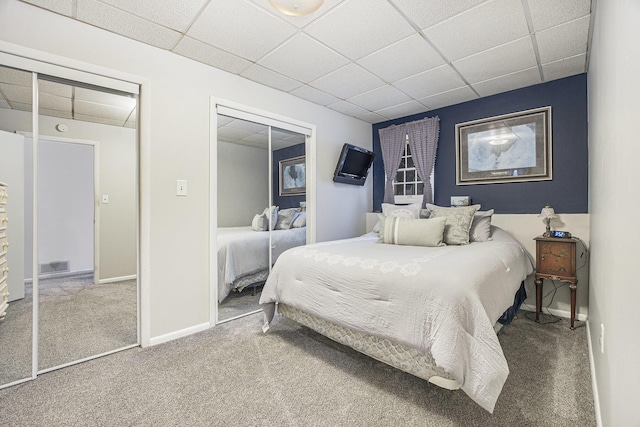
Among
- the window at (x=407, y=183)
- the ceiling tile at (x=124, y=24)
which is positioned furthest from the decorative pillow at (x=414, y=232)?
the ceiling tile at (x=124, y=24)

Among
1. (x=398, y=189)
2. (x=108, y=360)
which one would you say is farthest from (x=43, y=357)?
(x=398, y=189)

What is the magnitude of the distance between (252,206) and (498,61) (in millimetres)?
2763

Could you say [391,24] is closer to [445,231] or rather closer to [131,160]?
[445,231]

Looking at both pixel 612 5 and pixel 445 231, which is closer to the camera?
pixel 612 5

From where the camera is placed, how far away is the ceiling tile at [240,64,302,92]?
2.81 metres

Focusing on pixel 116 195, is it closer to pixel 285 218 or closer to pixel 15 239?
pixel 15 239

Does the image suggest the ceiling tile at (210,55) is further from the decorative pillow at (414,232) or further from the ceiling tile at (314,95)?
the decorative pillow at (414,232)

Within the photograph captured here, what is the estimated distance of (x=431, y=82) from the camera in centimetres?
308

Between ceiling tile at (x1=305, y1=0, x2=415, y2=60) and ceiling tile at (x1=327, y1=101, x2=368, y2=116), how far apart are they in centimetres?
122

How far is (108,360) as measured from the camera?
6.96ft

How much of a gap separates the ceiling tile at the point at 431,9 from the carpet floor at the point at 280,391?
248cm

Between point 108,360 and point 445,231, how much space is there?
3040 mm

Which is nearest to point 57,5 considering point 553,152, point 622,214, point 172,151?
point 172,151

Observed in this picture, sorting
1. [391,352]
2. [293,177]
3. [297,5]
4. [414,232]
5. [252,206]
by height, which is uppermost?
[297,5]
